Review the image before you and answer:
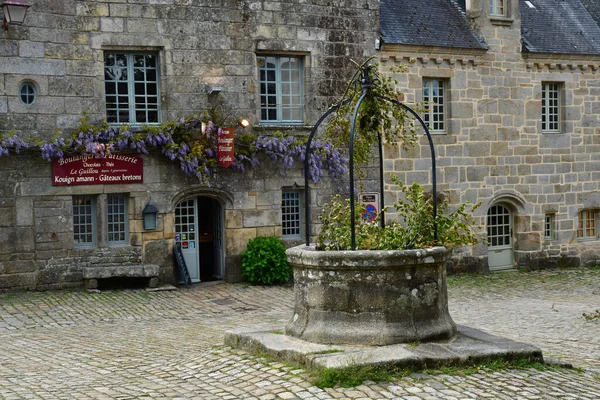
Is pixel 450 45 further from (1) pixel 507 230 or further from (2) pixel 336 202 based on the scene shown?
(2) pixel 336 202

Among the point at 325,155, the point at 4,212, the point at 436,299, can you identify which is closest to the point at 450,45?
the point at 325,155

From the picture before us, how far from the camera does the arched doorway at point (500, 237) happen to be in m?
19.7

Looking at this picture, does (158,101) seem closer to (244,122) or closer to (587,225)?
(244,122)

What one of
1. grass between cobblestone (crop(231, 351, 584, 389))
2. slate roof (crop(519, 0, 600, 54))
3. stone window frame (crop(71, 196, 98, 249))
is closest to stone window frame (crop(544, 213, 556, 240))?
slate roof (crop(519, 0, 600, 54))

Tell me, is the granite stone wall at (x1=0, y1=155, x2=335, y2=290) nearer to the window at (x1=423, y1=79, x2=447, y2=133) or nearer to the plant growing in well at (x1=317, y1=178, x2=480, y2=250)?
the window at (x1=423, y1=79, x2=447, y2=133)

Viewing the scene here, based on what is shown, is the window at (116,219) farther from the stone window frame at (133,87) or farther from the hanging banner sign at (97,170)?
the stone window frame at (133,87)

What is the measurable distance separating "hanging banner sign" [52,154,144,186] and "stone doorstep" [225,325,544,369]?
7.15 metres

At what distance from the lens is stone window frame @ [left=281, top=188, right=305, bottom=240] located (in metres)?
17.0

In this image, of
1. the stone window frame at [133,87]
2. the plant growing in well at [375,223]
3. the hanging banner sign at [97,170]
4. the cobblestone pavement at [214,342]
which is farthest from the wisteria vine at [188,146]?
the plant growing in well at [375,223]

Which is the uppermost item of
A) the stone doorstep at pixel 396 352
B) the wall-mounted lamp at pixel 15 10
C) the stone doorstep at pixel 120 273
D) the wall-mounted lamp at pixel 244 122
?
the wall-mounted lamp at pixel 15 10

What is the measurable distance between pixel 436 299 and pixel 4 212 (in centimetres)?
876

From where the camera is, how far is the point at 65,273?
14.8m

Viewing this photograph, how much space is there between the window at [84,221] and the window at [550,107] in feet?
35.1

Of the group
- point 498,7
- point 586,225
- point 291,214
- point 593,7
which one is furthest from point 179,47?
point 593,7
